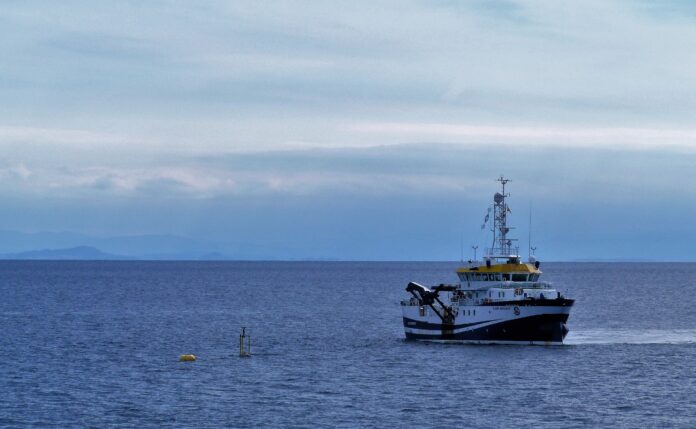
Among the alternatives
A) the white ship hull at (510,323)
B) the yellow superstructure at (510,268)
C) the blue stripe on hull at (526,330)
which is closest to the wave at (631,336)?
the blue stripe on hull at (526,330)

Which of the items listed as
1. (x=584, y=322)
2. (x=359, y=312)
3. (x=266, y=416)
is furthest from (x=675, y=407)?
(x=359, y=312)

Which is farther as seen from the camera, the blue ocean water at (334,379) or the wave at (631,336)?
the wave at (631,336)

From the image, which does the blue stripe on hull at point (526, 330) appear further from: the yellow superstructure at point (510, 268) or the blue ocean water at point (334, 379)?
the yellow superstructure at point (510, 268)

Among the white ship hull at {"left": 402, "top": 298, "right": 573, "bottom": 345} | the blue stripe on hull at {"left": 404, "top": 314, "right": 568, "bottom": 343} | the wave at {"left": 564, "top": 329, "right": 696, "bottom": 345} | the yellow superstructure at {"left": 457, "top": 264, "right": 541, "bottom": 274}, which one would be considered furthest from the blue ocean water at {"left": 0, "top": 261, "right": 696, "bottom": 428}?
the yellow superstructure at {"left": 457, "top": 264, "right": 541, "bottom": 274}

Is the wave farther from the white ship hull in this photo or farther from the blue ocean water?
the white ship hull

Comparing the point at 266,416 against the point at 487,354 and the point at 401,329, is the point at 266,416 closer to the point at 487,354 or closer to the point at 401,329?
the point at 487,354

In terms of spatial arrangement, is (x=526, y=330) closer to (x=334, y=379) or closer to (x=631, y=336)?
(x=334, y=379)

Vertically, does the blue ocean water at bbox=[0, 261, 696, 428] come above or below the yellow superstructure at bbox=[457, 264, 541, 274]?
below

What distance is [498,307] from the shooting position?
329 feet

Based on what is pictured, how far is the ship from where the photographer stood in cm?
9988

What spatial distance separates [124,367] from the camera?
8969 cm

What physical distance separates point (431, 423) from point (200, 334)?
2517 inches

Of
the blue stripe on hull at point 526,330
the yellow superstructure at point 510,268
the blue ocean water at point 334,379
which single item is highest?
the yellow superstructure at point 510,268

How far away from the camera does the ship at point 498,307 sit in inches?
3932
